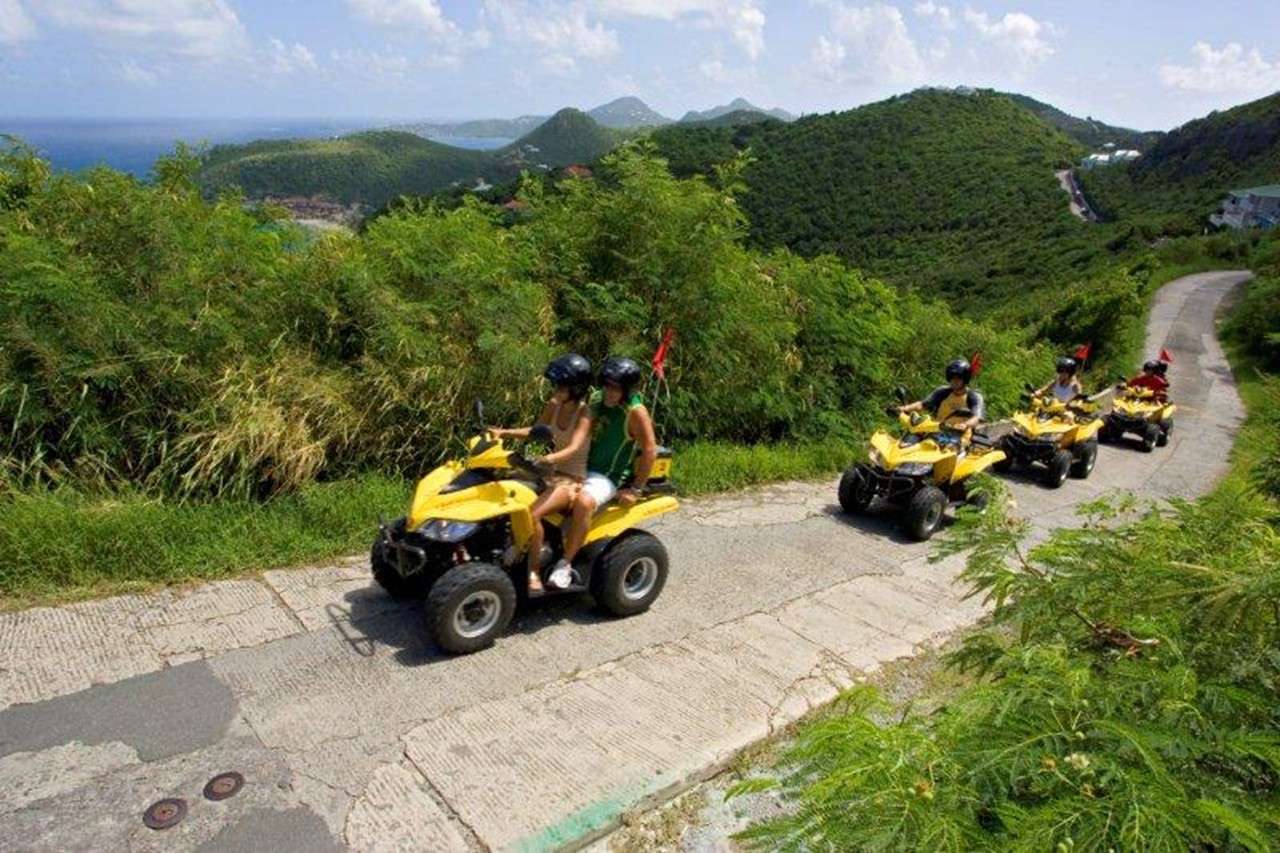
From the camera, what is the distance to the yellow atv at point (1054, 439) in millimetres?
10391

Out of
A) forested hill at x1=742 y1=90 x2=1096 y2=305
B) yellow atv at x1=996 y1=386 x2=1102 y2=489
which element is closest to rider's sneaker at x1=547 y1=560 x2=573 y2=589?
yellow atv at x1=996 y1=386 x2=1102 y2=489

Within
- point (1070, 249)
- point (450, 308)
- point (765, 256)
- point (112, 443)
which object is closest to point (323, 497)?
point (112, 443)

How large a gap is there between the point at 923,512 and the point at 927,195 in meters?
66.0

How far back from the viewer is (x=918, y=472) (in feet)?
24.9

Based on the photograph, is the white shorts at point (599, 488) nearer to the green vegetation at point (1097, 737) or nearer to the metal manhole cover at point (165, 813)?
the metal manhole cover at point (165, 813)

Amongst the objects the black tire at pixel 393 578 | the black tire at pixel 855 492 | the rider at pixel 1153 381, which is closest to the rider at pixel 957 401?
the black tire at pixel 855 492

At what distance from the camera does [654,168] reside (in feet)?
28.3

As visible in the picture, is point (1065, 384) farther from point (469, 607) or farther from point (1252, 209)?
point (1252, 209)

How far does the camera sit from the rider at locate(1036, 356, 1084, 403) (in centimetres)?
1124

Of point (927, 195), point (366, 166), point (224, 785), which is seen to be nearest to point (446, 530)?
point (224, 785)

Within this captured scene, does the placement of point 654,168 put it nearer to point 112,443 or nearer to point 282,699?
point 112,443

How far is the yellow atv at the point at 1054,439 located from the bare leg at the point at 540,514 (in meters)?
7.50

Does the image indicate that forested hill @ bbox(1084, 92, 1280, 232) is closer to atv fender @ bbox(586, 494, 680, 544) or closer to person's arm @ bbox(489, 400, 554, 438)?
atv fender @ bbox(586, 494, 680, 544)

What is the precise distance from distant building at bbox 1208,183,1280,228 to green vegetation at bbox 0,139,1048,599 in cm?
5914
